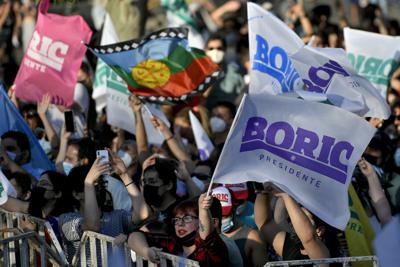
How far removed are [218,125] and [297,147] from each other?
226 inches

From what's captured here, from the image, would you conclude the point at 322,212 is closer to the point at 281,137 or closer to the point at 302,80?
the point at 281,137

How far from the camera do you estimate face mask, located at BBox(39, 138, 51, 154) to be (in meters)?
13.8

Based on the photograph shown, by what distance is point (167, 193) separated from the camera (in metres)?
10.6

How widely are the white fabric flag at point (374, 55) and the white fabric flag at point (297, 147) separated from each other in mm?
5432

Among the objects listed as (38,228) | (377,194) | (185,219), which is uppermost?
(185,219)

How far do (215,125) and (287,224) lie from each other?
4839mm

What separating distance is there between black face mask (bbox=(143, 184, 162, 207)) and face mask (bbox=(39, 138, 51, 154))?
10.8 feet

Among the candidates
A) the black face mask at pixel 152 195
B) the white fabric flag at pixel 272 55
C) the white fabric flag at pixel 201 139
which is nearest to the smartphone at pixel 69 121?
the white fabric flag at pixel 201 139

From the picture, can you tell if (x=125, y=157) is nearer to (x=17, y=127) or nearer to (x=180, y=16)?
(x=17, y=127)

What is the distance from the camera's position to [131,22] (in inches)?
728

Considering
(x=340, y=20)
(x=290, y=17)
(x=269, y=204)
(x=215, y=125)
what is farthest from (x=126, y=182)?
(x=340, y=20)

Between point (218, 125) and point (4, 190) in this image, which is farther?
point (218, 125)

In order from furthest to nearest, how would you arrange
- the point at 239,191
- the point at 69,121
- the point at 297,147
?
1. the point at 69,121
2. the point at 239,191
3. the point at 297,147

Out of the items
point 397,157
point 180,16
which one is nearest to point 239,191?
point 397,157
